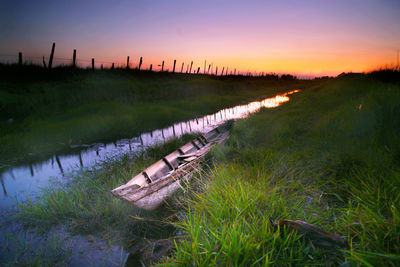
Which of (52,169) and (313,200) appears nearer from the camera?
(313,200)

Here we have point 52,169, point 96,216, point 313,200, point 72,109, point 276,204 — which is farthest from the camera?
point 72,109

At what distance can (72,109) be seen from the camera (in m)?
12.4

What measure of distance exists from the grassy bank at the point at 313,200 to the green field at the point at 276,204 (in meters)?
0.01

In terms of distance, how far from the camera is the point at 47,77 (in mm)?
16578

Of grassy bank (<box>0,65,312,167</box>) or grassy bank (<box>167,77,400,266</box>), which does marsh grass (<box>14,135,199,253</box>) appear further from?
grassy bank (<box>0,65,312,167</box>)

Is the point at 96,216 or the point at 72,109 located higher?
the point at 72,109

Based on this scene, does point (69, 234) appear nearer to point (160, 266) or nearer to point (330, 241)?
point (160, 266)

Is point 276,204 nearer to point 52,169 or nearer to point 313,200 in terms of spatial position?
point 313,200

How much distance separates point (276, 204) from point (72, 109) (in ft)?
41.9

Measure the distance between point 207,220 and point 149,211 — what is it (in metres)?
1.61

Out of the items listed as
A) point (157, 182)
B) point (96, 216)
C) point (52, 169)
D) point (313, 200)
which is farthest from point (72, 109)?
point (313, 200)

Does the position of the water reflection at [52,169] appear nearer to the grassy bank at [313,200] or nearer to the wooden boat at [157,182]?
the wooden boat at [157,182]

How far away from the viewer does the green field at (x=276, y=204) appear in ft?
6.28

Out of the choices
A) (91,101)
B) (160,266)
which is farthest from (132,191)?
(91,101)
